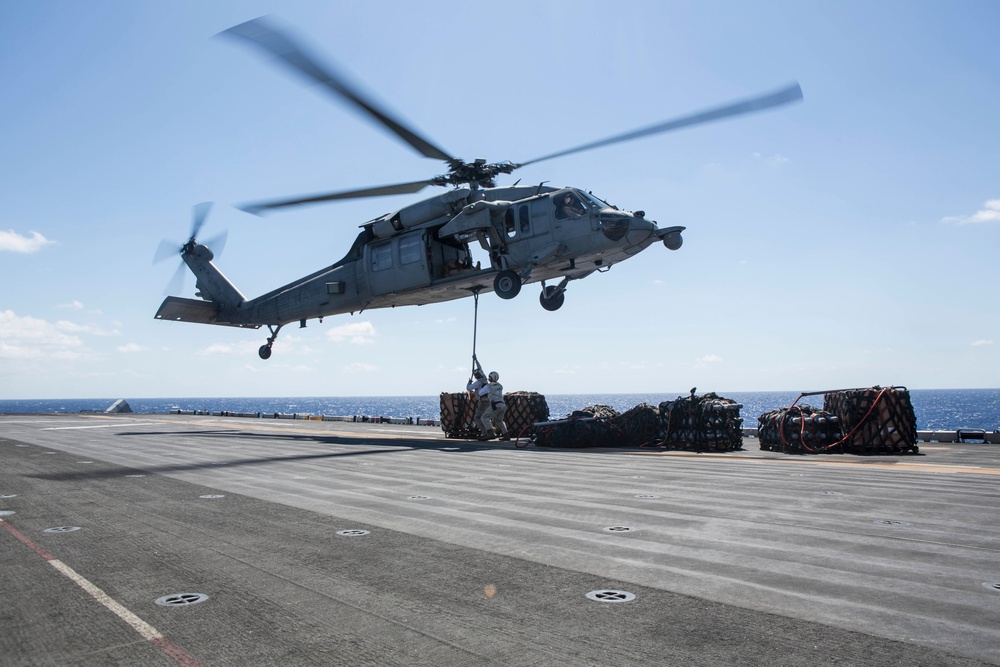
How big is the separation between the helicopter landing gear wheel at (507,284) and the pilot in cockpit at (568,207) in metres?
2.69

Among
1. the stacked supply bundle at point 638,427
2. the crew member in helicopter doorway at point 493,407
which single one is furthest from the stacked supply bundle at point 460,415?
the stacked supply bundle at point 638,427

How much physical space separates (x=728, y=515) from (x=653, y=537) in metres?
1.62

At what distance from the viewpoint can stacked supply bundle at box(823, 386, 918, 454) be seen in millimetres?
17484

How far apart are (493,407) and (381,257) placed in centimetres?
794

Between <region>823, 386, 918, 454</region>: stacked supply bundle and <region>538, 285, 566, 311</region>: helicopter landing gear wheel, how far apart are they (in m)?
10.9

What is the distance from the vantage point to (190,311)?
33812 mm

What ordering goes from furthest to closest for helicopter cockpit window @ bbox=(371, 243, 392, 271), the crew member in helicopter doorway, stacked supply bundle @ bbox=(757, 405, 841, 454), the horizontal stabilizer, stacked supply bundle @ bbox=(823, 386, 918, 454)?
the horizontal stabilizer → helicopter cockpit window @ bbox=(371, 243, 392, 271) → the crew member in helicopter doorway → stacked supply bundle @ bbox=(757, 405, 841, 454) → stacked supply bundle @ bbox=(823, 386, 918, 454)

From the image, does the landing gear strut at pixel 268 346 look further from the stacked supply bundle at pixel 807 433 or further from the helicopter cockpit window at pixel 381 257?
the stacked supply bundle at pixel 807 433

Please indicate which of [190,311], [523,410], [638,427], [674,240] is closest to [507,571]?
[638,427]

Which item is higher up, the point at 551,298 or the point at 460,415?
the point at 551,298

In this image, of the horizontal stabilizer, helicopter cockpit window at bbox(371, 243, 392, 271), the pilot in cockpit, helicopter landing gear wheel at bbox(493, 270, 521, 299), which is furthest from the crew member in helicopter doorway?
the horizontal stabilizer

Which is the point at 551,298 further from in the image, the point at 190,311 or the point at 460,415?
the point at 190,311

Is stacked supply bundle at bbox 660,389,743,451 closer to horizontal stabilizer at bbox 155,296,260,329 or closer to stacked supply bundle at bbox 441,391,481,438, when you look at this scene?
stacked supply bundle at bbox 441,391,481,438

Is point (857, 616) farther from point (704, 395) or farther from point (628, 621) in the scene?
point (704, 395)
